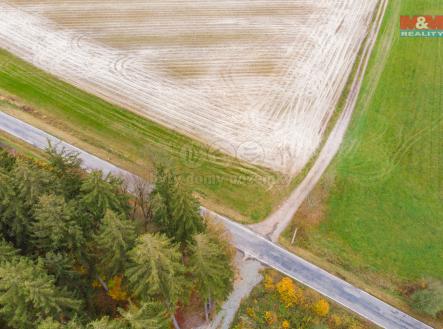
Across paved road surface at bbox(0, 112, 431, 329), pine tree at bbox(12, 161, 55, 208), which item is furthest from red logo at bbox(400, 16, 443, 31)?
pine tree at bbox(12, 161, 55, 208)

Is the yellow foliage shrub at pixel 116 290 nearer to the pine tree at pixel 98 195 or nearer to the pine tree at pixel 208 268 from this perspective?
the pine tree at pixel 98 195

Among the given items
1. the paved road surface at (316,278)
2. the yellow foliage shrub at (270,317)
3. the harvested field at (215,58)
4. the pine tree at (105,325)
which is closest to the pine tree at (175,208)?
the pine tree at (105,325)

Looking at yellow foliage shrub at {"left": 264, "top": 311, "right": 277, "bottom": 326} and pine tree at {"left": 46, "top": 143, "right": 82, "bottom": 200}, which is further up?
pine tree at {"left": 46, "top": 143, "right": 82, "bottom": 200}

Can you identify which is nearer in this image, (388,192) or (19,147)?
(388,192)

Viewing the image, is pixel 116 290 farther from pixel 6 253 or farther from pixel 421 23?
pixel 421 23

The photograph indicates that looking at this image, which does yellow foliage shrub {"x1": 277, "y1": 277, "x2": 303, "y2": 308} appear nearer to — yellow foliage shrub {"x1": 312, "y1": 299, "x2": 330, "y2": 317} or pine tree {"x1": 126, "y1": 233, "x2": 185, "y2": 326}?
yellow foliage shrub {"x1": 312, "y1": 299, "x2": 330, "y2": 317}

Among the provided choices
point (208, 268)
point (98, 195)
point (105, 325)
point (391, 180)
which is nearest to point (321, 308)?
point (208, 268)

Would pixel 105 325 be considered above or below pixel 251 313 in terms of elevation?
above
